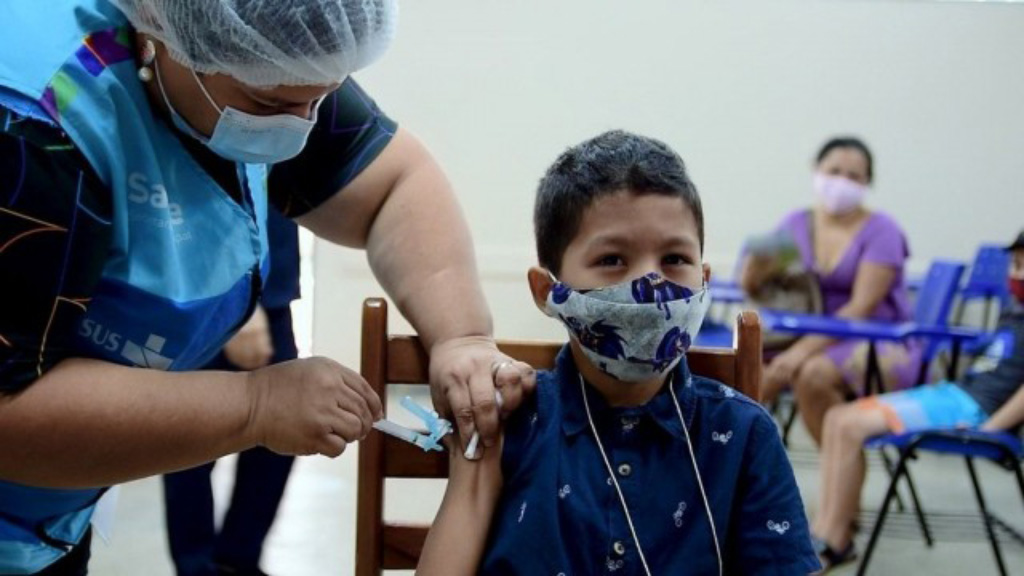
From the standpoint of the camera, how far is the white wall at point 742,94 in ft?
16.0

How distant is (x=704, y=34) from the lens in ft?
16.1

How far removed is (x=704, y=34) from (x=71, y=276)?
176 inches

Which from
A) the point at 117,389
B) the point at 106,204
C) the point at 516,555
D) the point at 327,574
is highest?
the point at 106,204

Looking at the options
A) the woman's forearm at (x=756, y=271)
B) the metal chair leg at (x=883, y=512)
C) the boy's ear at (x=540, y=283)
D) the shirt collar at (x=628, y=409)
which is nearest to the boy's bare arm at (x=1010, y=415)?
the metal chair leg at (x=883, y=512)

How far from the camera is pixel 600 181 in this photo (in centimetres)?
114

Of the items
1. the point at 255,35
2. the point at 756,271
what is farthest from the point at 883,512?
the point at 255,35

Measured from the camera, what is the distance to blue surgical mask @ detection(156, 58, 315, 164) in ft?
2.94

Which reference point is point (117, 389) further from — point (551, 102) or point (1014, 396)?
point (551, 102)

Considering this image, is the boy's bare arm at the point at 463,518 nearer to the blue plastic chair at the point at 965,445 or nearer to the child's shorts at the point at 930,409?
the blue plastic chair at the point at 965,445

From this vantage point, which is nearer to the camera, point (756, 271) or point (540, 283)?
point (540, 283)

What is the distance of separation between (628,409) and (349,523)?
235cm

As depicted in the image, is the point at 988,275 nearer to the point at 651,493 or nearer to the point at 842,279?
the point at 842,279

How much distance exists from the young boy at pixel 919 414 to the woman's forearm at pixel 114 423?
2.34 meters

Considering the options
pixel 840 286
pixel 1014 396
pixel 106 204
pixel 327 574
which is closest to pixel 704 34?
pixel 840 286
